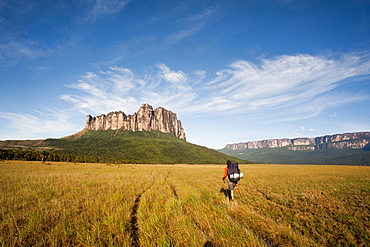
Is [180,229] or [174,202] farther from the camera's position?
[174,202]

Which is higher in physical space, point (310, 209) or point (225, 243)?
point (225, 243)

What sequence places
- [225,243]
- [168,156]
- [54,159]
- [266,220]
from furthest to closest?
1. [168,156]
2. [54,159]
3. [266,220]
4. [225,243]

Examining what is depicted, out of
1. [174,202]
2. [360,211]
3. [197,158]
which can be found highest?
[174,202]

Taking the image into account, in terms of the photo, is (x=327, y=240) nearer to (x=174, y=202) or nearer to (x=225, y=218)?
(x=225, y=218)

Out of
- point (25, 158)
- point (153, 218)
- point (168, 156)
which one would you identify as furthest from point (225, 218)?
point (168, 156)

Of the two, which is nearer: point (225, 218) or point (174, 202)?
point (225, 218)

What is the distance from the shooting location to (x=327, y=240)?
4879 millimetres

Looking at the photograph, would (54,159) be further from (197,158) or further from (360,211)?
(197,158)

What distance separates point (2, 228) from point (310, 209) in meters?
12.0

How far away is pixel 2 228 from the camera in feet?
15.5

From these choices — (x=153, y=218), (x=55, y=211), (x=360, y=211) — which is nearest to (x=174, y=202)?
(x=153, y=218)

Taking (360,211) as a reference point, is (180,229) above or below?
above

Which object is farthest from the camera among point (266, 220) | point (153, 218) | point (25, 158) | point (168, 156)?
point (168, 156)

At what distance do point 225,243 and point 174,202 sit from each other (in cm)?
418
